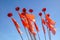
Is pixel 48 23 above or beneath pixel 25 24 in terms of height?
beneath

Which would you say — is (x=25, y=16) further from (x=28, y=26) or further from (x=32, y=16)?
(x=32, y=16)

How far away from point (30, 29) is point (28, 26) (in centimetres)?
18

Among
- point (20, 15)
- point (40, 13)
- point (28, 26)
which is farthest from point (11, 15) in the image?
point (40, 13)

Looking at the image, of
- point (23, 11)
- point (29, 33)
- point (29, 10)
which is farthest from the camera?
point (29, 10)

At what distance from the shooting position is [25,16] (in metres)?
6.90

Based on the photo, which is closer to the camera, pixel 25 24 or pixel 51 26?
pixel 25 24

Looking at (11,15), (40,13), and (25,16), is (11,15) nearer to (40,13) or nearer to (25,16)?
(25,16)

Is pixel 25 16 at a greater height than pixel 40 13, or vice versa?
pixel 25 16

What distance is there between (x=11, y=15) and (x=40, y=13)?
72.1 inches

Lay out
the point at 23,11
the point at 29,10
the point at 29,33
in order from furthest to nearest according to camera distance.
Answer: the point at 29,10
the point at 23,11
the point at 29,33

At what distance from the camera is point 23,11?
7.23 metres

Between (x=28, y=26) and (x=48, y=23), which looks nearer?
(x=28, y=26)

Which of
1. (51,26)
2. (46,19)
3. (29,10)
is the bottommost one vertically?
(51,26)

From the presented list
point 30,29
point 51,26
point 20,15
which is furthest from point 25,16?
point 51,26
